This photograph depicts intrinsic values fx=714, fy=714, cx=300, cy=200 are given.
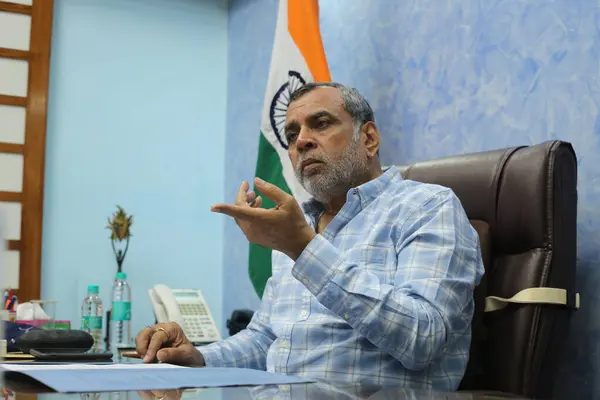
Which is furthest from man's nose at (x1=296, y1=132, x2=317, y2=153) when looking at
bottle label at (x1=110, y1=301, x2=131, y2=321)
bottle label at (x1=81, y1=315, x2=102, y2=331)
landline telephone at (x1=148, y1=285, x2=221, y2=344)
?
bottle label at (x1=110, y1=301, x2=131, y2=321)

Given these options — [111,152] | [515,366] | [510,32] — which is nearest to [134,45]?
[111,152]

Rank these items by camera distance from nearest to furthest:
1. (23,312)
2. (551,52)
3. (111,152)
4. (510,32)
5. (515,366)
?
(515,366)
(551,52)
(510,32)
(23,312)
(111,152)

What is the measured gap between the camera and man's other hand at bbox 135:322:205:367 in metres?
1.46

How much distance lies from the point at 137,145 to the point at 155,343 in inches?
85.2

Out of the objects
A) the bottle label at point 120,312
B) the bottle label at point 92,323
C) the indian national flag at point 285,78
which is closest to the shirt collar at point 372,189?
the indian national flag at point 285,78

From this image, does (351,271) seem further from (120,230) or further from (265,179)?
(120,230)

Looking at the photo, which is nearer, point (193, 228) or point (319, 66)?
point (319, 66)

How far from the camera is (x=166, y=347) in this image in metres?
1.50

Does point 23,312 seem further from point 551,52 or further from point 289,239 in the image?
point 551,52

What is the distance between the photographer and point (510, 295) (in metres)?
1.43

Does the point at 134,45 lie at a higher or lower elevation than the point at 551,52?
higher

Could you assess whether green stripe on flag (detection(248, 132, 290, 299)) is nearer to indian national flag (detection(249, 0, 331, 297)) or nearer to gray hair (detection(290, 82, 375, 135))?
indian national flag (detection(249, 0, 331, 297))

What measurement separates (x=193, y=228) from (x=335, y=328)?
2.27 m

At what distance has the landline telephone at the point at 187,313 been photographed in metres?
2.70
